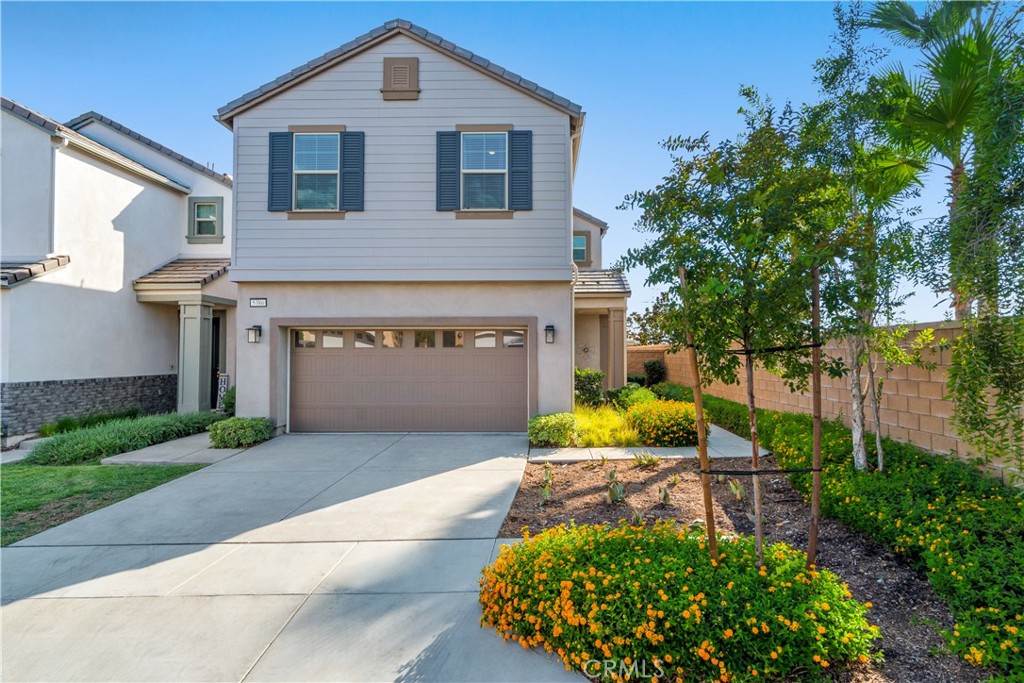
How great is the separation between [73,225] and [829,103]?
1383cm

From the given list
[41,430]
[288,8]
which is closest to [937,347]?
[288,8]

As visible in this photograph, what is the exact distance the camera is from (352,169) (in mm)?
9289

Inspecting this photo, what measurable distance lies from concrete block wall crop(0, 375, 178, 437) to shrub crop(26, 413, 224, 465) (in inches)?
59.4

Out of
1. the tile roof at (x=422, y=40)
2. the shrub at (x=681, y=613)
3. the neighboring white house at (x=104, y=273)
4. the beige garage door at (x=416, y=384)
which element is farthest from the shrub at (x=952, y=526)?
the neighboring white house at (x=104, y=273)

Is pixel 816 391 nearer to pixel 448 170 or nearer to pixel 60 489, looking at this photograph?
pixel 448 170

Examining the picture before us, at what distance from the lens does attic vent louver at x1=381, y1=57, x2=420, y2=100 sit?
9.35 m

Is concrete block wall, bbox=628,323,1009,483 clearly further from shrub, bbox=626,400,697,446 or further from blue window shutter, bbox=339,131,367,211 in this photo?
blue window shutter, bbox=339,131,367,211

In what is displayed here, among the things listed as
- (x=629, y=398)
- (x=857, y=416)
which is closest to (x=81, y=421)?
(x=629, y=398)

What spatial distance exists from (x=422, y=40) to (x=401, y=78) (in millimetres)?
825

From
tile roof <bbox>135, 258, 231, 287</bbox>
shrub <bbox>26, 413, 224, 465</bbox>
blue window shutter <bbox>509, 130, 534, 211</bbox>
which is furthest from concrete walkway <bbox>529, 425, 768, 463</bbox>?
tile roof <bbox>135, 258, 231, 287</bbox>

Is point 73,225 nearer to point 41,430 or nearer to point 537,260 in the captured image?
point 41,430

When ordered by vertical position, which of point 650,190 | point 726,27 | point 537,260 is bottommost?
point 650,190

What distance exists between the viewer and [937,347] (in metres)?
4.98

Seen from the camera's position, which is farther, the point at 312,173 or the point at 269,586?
the point at 312,173
